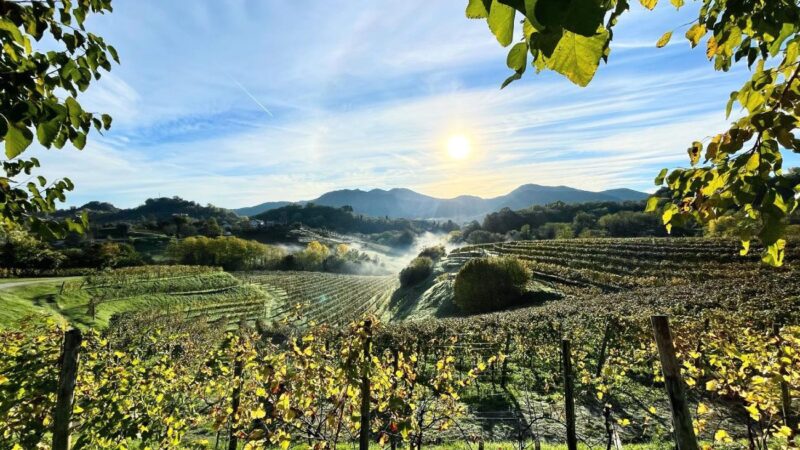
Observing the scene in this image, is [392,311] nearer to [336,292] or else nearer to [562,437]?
[336,292]

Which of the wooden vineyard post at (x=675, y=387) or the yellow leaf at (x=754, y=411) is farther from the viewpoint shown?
the yellow leaf at (x=754, y=411)

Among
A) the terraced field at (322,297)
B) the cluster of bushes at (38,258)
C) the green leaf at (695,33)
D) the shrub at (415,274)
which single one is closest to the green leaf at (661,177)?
the green leaf at (695,33)

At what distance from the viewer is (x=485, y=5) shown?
69 cm

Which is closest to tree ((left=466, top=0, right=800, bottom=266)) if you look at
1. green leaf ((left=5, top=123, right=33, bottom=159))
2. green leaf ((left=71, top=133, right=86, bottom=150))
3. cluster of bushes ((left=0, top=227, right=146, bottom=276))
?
green leaf ((left=5, top=123, right=33, bottom=159))

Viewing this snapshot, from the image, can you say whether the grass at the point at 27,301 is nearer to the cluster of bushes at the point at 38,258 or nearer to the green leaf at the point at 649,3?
the cluster of bushes at the point at 38,258

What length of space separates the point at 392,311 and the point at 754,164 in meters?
46.3

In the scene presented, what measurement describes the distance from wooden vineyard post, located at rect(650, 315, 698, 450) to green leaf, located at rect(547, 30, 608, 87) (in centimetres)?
196

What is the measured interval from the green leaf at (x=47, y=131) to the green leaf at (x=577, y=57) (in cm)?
199

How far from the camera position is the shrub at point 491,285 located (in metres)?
39.0

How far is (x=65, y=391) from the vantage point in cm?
275

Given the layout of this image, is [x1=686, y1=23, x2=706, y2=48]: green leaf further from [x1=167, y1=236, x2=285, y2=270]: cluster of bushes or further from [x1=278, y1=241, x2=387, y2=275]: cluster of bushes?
[x1=278, y1=241, x2=387, y2=275]: cluster of bushes

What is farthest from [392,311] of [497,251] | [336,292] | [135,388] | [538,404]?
[135,388]

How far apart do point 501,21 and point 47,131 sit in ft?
6.39

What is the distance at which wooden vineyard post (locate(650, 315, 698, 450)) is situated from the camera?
2.14 meters
